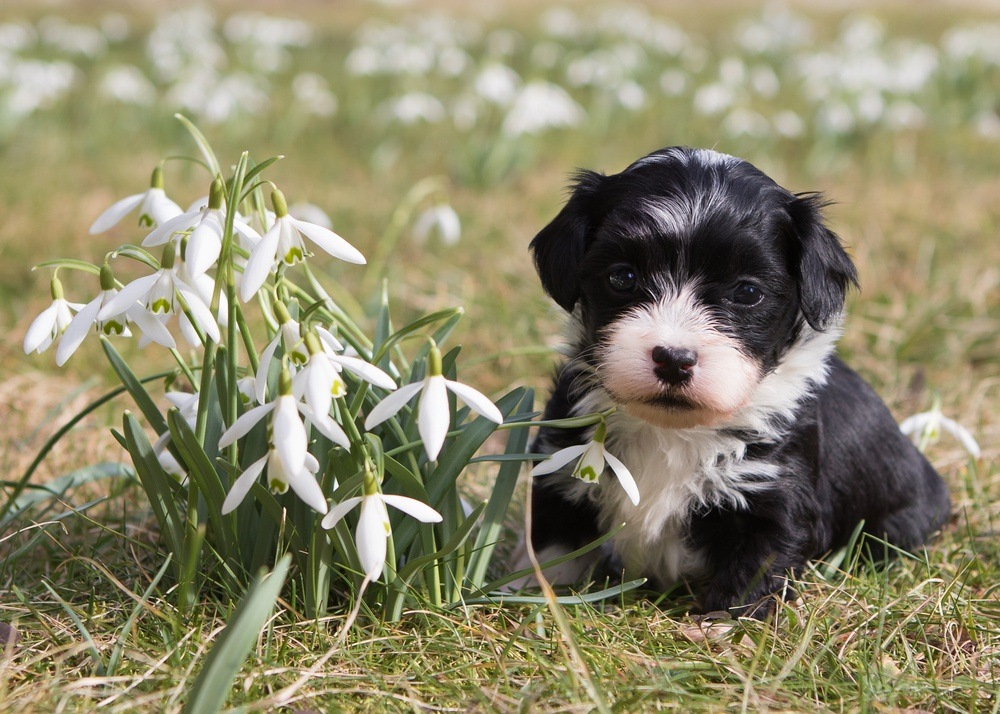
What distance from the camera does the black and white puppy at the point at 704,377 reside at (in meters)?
2.22

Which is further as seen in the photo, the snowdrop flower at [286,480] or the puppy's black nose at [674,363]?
the puppy's black nose at [674,363]

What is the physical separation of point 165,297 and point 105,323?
0.60ft

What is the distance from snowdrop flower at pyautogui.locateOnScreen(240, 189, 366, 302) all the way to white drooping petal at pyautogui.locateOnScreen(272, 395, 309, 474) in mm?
219

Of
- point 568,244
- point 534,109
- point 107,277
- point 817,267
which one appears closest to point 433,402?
point 107,277

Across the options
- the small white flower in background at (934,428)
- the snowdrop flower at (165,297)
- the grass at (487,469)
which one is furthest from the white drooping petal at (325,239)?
the small white flower in background at (934,428)

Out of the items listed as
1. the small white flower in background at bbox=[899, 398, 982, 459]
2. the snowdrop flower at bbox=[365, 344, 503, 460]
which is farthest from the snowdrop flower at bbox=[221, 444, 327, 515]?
the small white flower in background at bbox=[899, 398, 982, 459]

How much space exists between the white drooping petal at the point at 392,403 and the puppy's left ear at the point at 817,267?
1.00 metres

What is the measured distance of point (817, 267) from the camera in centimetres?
238

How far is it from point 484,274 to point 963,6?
14.9 metres

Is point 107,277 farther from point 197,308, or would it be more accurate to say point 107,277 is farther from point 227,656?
point 227,656

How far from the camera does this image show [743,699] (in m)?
2.00

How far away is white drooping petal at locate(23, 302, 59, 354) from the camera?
2002 mm

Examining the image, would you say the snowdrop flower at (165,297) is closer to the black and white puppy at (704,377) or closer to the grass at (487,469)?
the grass at (487,469)

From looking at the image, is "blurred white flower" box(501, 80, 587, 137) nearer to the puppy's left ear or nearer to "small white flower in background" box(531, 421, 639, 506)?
the puppy's left ear
